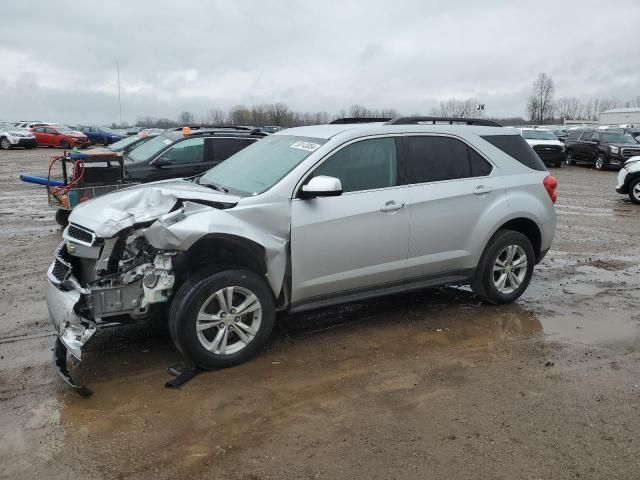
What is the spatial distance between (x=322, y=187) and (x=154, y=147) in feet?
22.3

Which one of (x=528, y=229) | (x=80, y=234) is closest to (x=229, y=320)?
(x=80, y=234)

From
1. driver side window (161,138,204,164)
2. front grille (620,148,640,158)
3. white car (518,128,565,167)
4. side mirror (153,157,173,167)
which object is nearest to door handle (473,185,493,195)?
driver side window (161,138,204,164)

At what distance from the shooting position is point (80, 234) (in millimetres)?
4215

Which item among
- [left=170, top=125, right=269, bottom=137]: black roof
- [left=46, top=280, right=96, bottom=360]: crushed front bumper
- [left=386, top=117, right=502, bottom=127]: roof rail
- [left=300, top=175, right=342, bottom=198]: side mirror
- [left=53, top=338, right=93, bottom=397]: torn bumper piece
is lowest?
[left=53, top=338, right=93, bottom=397]: torn bumper piece

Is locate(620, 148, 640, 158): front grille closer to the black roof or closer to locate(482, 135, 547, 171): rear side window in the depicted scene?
the black roof

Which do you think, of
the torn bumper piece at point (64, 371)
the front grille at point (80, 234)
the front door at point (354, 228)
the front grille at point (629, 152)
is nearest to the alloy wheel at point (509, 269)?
the front door at point (354, 228)

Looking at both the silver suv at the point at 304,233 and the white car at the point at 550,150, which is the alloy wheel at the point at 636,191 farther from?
the white car at the point at 550,150

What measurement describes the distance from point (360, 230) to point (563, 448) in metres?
2.22

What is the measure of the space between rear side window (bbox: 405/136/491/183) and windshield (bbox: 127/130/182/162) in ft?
19.8

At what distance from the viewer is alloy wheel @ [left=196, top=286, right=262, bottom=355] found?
13.5 ft

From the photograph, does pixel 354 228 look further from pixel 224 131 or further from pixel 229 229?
pixel 224 131

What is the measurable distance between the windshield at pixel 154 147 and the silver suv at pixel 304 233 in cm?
489

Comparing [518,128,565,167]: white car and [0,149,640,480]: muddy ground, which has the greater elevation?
[518,128,565,167]: white car

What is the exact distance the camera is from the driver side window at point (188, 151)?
9.92 metres
